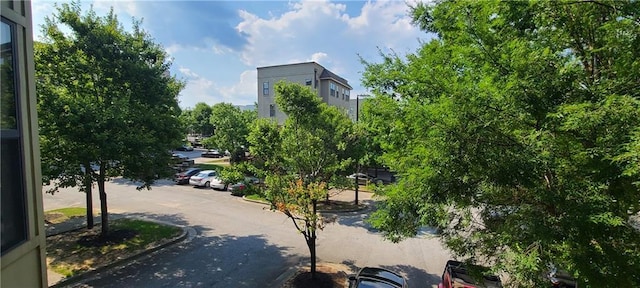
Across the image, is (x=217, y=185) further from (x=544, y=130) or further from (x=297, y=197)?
(x=544, y=130)

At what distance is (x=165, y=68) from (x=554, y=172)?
40.2 ft

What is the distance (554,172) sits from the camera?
15.7 ft

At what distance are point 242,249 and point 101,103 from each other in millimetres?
7036

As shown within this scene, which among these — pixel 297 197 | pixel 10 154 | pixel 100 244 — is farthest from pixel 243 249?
pixel 10 154

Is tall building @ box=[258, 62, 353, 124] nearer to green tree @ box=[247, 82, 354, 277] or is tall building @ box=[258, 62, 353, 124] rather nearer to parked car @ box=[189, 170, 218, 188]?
parked car @ box=[189, 170, 218, 188]

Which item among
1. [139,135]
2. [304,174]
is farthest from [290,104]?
[139,135]

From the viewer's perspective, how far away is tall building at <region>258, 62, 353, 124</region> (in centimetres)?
3803

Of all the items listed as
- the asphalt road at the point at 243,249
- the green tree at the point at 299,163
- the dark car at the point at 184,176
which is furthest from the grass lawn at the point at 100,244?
the dark car at the point at 184,176

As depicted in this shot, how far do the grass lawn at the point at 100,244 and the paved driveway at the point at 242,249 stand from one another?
2.67 feet

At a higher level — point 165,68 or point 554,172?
point 165,68

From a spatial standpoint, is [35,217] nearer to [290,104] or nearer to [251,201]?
[290,104]

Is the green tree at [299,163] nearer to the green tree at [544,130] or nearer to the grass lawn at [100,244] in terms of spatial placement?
the green tree at [544,130]

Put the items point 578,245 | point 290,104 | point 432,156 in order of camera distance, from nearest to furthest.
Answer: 1. point 578,245
2. point 432,156
3. point 290,104

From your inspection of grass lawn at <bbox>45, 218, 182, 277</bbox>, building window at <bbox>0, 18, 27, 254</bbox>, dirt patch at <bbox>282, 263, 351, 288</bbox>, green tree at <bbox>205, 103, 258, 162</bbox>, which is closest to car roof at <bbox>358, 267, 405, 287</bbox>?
dirt patch at <bbox>282, 263, 351, 288</bbox>
